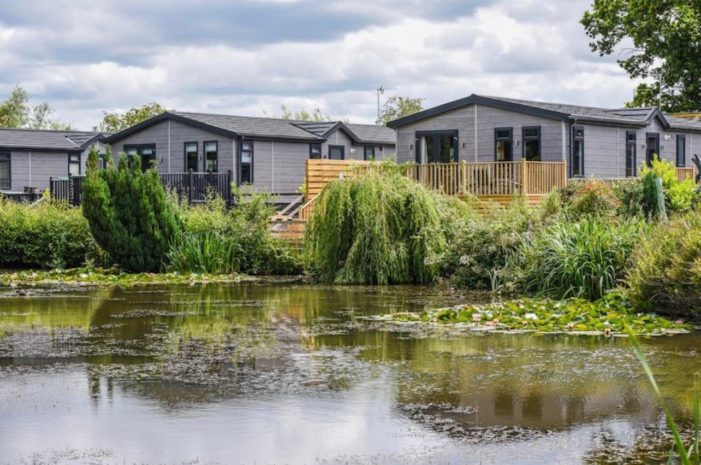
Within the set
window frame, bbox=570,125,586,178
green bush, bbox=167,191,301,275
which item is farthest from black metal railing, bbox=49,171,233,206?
window frame, bbox=570,125,586,178

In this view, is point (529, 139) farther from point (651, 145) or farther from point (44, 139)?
point (44, 139)

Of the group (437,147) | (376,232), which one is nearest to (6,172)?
(437,147)

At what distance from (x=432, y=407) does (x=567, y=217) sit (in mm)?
13857

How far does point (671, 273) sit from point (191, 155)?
33.1 metres

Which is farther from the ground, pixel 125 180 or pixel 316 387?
pixel 125 180

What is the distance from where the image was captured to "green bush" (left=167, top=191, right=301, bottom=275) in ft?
87.2

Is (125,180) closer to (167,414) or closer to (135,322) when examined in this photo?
(135,322)

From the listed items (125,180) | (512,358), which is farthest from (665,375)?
(125,180)

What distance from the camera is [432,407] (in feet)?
32.5

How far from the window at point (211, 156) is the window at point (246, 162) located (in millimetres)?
1066

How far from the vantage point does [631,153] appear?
137 ft

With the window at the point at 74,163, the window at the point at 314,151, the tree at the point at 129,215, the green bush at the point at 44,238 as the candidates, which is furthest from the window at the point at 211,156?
the tree at the point at 129,215

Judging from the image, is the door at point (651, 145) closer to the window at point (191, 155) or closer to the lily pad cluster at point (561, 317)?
the window at point (191, 155)

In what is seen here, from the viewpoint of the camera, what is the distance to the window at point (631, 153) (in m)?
41.6
